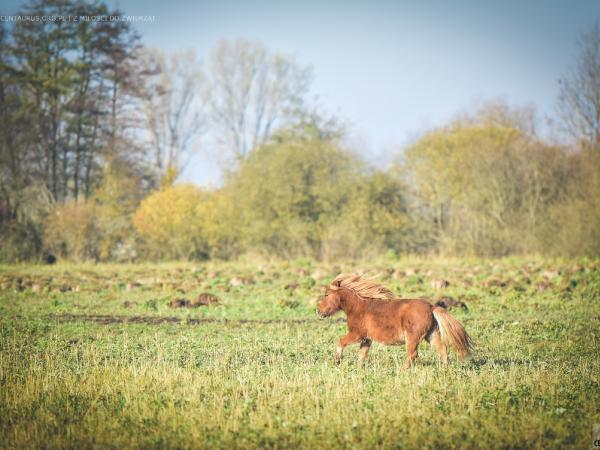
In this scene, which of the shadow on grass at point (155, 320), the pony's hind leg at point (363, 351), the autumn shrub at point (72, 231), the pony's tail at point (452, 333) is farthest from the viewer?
the autumn shrub at point (72, 231)

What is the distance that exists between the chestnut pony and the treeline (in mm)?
25283

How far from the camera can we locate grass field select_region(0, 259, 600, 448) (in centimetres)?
704

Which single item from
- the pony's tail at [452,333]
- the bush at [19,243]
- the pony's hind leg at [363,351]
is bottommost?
the pony's hind leg at [363,351]

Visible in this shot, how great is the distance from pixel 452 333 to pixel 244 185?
30.8 m

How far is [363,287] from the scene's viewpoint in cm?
1041

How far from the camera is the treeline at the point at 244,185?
36719 mm

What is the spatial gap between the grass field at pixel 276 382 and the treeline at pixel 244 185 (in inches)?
784

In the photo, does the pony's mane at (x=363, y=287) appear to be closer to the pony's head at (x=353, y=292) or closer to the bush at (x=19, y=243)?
the pony's head at (x=353, y=292)

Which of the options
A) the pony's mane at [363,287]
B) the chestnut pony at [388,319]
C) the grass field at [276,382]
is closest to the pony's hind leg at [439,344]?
the chestnut pony at [388,319]

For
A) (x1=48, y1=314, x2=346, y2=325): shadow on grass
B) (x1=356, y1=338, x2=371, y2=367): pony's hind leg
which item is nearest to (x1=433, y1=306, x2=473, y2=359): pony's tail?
(x1=356, y1=338, x2=371, y2=367): pony's hind leg

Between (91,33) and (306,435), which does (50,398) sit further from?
(91,33)

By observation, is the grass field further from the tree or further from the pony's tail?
the tree

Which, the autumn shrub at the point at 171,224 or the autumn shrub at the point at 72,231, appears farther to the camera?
the autumn shrub at the point at 171,224

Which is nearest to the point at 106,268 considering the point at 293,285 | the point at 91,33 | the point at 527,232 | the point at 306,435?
the point at 293,285
